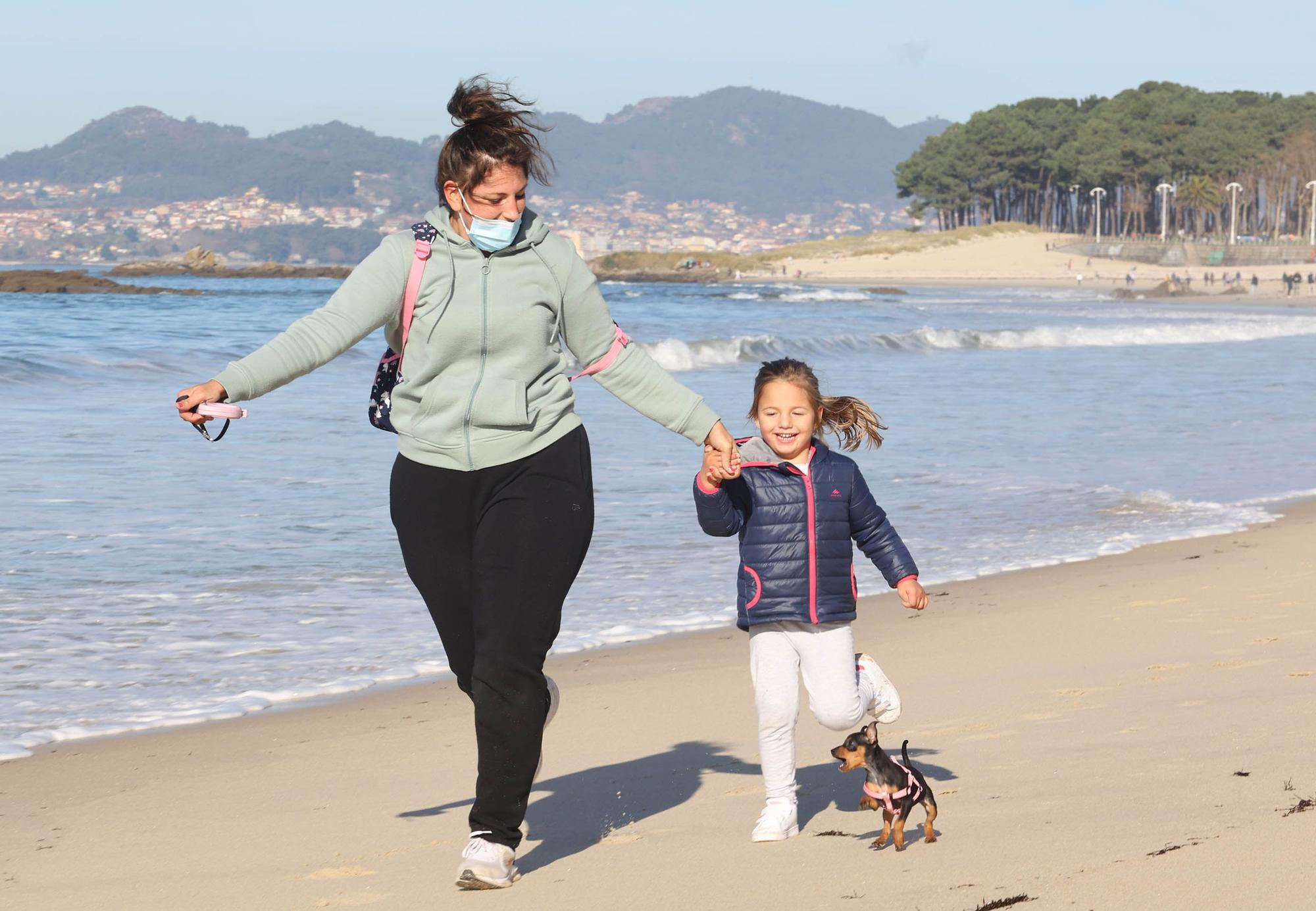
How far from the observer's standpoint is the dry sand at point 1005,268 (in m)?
85.2

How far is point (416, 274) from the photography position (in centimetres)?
316

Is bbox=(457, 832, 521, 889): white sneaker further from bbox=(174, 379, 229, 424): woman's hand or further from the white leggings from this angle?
bbox=(174, 379, 229, 424): woman's hand

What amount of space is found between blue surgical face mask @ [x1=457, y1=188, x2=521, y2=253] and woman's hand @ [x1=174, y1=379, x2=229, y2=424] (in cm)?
67

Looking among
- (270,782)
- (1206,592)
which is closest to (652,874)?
(270,782)

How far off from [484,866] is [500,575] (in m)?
0.67

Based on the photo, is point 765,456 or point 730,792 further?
point 730,792

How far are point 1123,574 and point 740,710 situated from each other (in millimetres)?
3478

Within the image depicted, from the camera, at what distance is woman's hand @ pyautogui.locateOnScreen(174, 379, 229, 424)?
2.78m

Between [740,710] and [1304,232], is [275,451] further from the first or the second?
[1304,232]

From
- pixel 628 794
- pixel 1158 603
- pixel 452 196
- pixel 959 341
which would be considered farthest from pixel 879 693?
pixel 959 341

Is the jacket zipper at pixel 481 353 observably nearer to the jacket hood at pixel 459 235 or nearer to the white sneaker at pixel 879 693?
the jacket hood at pixel 459 235

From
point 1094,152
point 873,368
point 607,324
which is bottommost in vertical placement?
point 873,368

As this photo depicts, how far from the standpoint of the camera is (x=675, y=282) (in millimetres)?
113562

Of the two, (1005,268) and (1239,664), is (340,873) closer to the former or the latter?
(1239,664)
